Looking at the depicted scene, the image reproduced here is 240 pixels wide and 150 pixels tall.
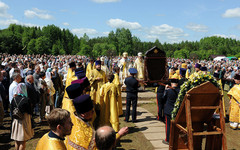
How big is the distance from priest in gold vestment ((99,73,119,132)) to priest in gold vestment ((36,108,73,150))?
3522 mm

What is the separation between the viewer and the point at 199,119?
470cm

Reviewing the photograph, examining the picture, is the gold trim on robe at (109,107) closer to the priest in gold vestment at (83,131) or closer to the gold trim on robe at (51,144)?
the priest in gold vestment at (83,131)

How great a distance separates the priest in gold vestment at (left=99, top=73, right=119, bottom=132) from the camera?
19.1 ft

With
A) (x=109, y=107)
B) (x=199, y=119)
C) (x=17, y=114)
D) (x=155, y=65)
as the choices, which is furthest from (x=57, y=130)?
(x=155, y=65)

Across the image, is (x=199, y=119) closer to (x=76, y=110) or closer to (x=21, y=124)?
(x=76, y=110)

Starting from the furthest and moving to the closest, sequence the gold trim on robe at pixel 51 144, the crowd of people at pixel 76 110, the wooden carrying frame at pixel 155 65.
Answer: the wooden carrying frame at pixel 155 65 → the crowd of people at pixel 76 110 → the gold trim on robe at pixel 51 144

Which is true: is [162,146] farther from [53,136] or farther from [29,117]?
[53,136]

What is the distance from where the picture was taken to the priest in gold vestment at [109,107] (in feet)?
19.1

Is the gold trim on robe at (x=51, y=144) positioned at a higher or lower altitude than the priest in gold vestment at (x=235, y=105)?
higher

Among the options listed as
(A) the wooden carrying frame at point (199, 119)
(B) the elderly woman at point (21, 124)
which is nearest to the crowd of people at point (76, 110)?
(B) the elderly woman at point (21, 124)

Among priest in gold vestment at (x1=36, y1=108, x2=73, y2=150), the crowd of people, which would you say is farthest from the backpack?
priest in gold vestment at (x1=36, y1=108, x2=73, y2=150)

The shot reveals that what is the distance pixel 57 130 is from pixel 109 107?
12.6 ft

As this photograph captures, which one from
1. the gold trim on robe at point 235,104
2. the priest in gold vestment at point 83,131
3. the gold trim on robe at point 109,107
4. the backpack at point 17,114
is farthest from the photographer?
the gold trim on robe at point 235,104

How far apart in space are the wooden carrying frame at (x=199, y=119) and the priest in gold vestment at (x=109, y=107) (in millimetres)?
1974
